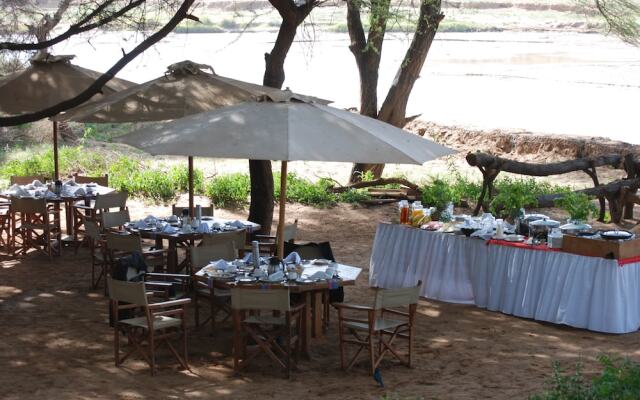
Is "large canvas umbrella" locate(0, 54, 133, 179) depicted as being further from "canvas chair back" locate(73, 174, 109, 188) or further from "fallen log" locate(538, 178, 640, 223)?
"fallen log" locate(538, 178, 640, 223)

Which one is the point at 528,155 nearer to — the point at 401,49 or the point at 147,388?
the point at 147,388

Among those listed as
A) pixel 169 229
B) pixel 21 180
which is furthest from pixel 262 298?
pixel 21 180

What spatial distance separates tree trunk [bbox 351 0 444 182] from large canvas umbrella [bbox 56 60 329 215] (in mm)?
7021

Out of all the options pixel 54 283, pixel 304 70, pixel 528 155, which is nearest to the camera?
pixel 54 283

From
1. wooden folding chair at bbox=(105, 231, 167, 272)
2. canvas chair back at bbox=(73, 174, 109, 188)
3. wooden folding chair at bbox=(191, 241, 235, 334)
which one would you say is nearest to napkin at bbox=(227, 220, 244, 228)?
wooden folding chair at bbox=(105, 231, 167, 272)

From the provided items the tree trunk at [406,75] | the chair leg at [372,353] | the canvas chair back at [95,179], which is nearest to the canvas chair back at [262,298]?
the chair leg at [372,353]

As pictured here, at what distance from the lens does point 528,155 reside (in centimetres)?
2253

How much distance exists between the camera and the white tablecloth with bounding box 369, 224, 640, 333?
31.2 feet

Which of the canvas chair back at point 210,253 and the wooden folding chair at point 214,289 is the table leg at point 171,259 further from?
the canvas chair back at point 210,253

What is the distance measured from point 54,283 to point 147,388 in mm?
3948

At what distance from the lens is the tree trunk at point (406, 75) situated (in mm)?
18580

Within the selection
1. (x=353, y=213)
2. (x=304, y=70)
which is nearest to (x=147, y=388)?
(x=353, y=213)

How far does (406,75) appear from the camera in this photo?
62.3 ft

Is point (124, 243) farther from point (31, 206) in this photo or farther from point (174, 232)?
point (31, 206)
